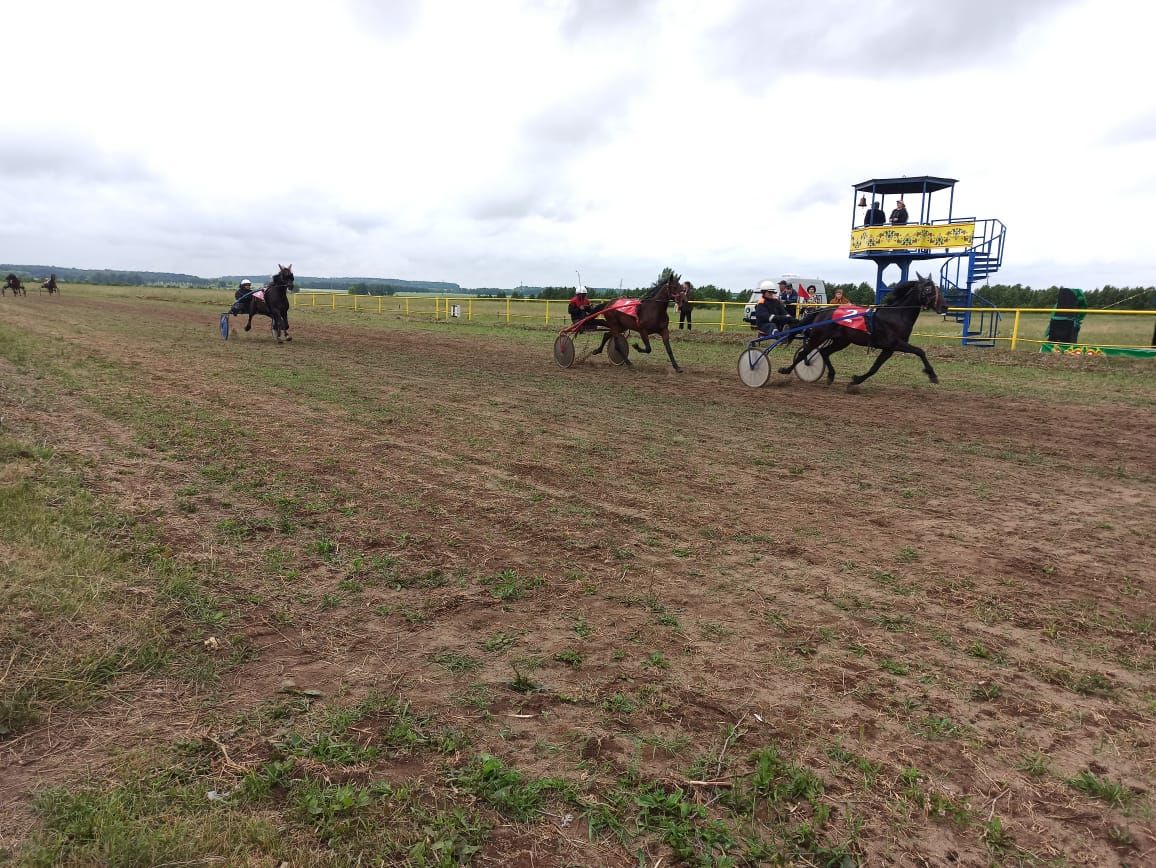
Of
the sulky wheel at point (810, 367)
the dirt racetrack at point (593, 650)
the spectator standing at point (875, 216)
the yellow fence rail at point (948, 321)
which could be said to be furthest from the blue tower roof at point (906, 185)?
the dirt racetrack at point (593, 650)

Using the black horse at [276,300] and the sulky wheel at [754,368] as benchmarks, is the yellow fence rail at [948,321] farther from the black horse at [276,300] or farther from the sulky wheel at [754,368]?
→ the black horse at [276,300]

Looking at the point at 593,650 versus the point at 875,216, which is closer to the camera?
the point at 593,650

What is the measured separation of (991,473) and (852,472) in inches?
55.8

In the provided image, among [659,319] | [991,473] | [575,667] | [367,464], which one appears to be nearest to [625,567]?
[575,667]

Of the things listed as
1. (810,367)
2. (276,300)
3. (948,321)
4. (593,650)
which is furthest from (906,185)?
(593,650)

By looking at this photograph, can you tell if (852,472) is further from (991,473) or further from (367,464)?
(367,464)

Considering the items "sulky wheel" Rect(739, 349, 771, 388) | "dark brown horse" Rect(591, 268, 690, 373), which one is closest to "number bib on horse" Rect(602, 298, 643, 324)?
"dark brown horse" Rect(591, 268, 690, 373)

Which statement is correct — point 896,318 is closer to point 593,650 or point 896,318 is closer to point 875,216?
point 593,650

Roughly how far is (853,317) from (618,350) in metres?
5.39

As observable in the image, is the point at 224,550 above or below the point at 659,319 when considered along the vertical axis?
below

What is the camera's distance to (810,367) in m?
13.3

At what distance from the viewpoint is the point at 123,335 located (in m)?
19.0

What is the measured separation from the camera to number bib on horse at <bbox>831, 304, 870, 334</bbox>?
1145 cm

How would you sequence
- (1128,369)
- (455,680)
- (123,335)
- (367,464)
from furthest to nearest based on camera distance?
(123,335), (1128,369), (367,464), (455,680)
